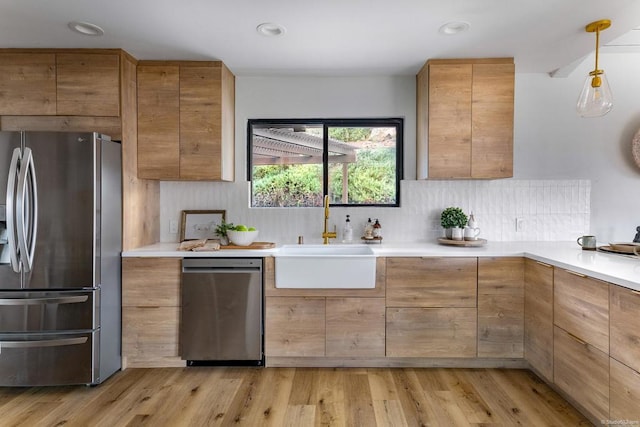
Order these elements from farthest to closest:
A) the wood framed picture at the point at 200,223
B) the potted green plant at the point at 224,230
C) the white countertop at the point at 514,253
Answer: the wood framed picture at the point at 200,223 → the potted green plant at the point at 224,230 → the white countertop at the point at 514,253

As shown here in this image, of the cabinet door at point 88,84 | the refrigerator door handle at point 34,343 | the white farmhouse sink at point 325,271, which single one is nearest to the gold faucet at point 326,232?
the white farmhouse sink at point 325,271

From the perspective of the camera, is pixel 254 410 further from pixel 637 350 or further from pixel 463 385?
pixel 637 350

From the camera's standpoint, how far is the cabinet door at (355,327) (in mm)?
2609

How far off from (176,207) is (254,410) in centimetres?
185

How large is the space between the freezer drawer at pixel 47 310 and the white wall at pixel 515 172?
3.17ft

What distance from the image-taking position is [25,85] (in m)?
2.58

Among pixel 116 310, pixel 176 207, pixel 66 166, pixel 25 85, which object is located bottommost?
pixel 116 310

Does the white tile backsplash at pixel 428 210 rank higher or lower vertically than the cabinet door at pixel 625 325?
higher

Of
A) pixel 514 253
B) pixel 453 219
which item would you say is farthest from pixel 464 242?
Answer: pixel 514 253

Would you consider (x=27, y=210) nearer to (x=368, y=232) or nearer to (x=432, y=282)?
(x=368, y=232)

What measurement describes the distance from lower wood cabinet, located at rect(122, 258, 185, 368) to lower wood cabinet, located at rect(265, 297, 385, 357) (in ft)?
2.25

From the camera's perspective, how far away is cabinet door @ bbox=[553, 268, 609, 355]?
1.79 metres

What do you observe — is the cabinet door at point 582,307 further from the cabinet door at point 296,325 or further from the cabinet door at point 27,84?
the cabinet door at point 27,84

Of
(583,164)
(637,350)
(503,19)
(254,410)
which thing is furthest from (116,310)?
(583,164)
